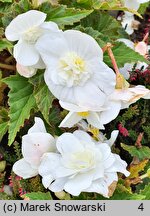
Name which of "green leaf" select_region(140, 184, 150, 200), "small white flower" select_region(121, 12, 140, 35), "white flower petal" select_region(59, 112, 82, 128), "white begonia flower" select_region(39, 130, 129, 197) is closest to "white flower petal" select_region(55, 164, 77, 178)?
"white begonia flower" select_region(39, 130, 129, 197)

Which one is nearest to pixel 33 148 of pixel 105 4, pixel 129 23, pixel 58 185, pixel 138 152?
pixel 58 185

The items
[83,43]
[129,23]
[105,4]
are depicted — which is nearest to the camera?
[83,43]

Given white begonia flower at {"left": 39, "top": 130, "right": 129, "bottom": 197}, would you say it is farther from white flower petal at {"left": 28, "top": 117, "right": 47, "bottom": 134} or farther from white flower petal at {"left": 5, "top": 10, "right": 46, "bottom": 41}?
white flower petal at {"left": 5, "top": 10, "right": 46, "bottom": 41}

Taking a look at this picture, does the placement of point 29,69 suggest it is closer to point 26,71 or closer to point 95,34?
point 26,71

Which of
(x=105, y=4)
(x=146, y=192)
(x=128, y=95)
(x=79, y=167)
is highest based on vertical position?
(x=105, y=4)

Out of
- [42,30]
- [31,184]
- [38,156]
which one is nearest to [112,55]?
[42,30]

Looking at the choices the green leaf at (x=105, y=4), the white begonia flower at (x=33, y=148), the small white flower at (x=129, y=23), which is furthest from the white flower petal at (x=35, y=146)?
the small white flower at (x=129, y=23)
